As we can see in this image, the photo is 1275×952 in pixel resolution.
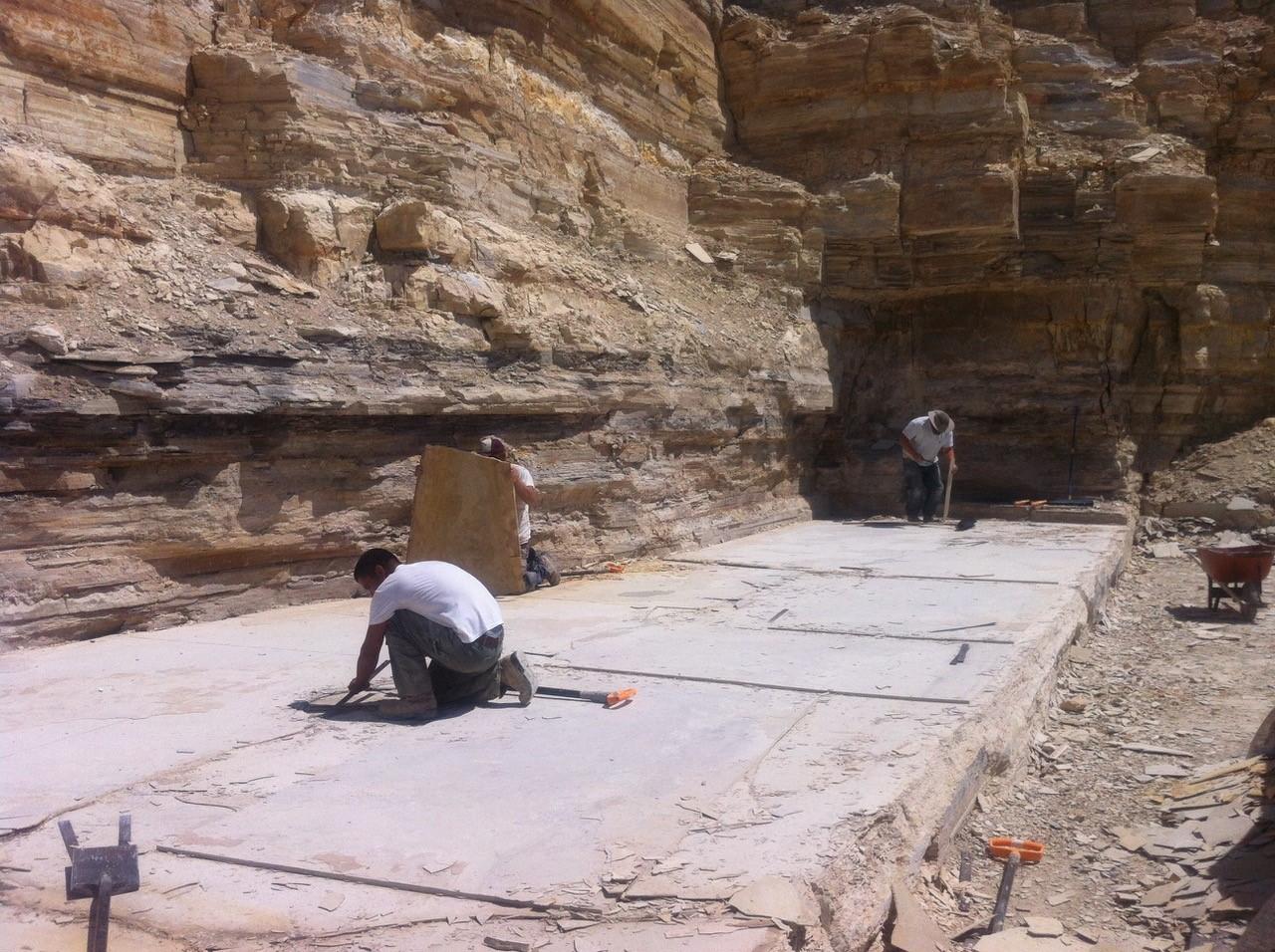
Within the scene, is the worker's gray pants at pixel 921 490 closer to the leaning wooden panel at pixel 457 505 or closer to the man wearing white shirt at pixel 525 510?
the man wearing white shirt at pixel 525 510

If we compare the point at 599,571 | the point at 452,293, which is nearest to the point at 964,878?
the point at 599,571

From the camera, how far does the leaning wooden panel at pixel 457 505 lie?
7.28 metres

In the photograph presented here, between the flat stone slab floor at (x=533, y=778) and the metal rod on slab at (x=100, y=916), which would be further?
the flat stone slab floor at (x=533, y=778)

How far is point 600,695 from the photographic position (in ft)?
14.8

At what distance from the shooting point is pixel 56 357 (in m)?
5.76

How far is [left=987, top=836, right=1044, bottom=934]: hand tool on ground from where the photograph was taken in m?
3.40

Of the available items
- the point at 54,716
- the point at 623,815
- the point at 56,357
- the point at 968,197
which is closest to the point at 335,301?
the point at 56,357

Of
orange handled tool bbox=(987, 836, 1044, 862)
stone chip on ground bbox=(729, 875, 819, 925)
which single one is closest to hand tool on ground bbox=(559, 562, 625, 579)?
orange handled tool bbox=(987, 836, 1044, 862)

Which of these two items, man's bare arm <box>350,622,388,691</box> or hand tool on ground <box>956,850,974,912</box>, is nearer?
hand tool on ground <box>956,850,974,912</box>

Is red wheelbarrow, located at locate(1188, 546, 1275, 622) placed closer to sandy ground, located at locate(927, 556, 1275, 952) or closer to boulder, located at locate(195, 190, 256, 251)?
sandy ground, located at locate(927, 556, 1275, 952)

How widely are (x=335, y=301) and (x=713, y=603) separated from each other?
137 inches

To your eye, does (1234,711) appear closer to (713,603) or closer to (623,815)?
(713,603)

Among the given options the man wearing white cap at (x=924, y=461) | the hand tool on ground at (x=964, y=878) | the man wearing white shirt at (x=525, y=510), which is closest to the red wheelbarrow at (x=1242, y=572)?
the man wearing white cap at (x=924, y=461)

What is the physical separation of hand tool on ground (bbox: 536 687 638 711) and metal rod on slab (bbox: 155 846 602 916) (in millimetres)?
1732
